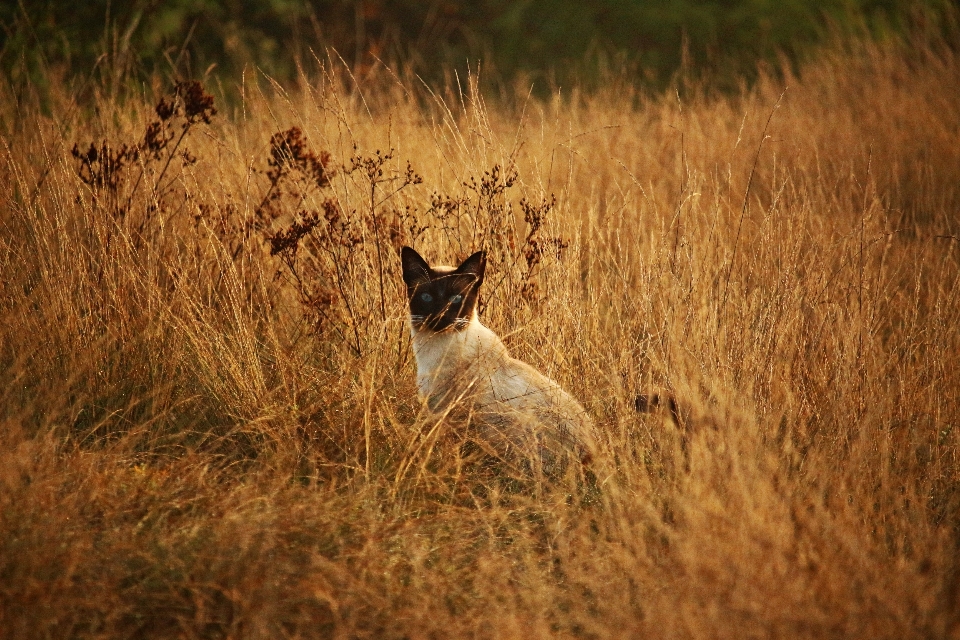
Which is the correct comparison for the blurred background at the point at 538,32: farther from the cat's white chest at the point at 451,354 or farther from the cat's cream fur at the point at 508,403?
the cat's cream fur at the point at 508,403

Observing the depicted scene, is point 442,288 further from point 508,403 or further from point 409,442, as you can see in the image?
point 409,442

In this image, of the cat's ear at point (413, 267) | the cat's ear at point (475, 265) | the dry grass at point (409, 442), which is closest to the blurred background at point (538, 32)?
the dry grass at point (409, 442)

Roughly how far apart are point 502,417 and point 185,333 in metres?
1.36

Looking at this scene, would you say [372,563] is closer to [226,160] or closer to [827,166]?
[226,160]

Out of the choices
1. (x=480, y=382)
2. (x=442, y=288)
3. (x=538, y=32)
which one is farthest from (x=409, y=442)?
(x=538, y=32)

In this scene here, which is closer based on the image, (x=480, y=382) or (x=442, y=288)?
(x=480, y=382)

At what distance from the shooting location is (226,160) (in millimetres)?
4598

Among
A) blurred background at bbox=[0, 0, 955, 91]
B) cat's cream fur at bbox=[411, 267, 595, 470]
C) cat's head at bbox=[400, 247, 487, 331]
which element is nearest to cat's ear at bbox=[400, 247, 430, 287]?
cat's head at bbox=[400, 247, 487, 331]

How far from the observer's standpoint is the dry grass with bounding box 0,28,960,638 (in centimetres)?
208

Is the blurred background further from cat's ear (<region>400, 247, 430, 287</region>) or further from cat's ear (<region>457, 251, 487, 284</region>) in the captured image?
cat's ear (<region>457, 251, 487, 284</region>)

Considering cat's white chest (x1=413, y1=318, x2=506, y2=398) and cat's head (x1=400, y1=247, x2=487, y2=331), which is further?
cat's head (x1=400, y1=247, x2=487, y2=331)

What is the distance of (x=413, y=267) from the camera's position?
3.27 m

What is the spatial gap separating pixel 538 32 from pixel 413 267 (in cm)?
1016

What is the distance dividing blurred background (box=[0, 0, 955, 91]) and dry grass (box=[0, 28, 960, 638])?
524 centimetres
